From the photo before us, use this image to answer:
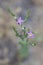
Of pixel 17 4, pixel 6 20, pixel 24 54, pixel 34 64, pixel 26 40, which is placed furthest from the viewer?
pixel 17 4

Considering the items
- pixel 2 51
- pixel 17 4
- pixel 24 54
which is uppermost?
pixel 17 4

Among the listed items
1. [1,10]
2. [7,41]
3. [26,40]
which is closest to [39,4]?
[1,10]

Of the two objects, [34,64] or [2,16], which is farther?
[2,16]

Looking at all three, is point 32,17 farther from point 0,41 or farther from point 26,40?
point 26,40

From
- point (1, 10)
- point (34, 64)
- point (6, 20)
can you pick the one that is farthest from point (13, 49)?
point (1, 10)

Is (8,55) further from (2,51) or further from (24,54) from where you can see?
(24,54)

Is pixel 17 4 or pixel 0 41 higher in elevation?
pixel 17 4

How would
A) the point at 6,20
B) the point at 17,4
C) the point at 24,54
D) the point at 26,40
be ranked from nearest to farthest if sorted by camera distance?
the point at 26,40 → the point at 24,54 → the point at 6,20 → the point at 17,4
